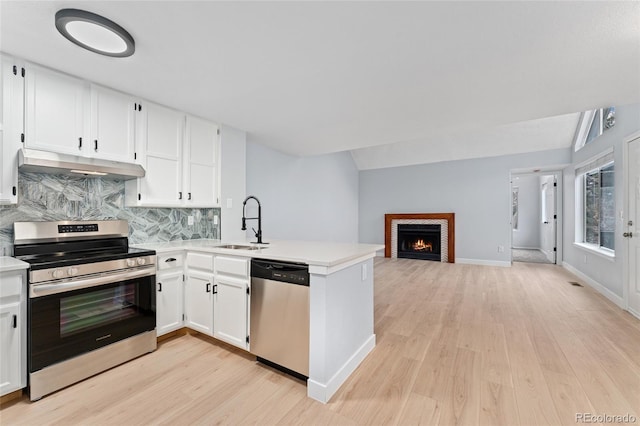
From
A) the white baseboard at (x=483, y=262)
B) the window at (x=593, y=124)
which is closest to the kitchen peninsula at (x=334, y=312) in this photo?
the window at (x=593, y=124)

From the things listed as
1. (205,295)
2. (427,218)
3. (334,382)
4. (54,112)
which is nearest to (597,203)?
(427,218)

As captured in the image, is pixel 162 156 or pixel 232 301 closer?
pixel 232 301

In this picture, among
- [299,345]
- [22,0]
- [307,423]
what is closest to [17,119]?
[22,0]

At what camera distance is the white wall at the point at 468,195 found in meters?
6.14

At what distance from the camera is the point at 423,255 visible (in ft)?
23.1

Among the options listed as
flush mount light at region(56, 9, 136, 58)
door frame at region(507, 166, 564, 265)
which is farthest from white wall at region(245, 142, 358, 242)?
door frame at region(507, 166, 564, 265)

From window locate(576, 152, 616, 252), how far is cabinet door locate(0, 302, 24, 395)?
6268 mm

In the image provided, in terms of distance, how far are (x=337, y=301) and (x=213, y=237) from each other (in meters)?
2.15

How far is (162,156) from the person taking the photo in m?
2.80

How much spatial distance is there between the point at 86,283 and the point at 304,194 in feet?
13.2

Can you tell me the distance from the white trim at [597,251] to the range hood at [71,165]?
230 inches

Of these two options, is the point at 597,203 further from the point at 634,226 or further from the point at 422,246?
the point at 422,246

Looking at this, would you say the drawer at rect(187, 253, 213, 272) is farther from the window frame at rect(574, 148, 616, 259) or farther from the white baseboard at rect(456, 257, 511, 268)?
the white baseboard at rect(456, 257, 511, 268)

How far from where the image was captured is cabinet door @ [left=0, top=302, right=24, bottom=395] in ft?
5.52
